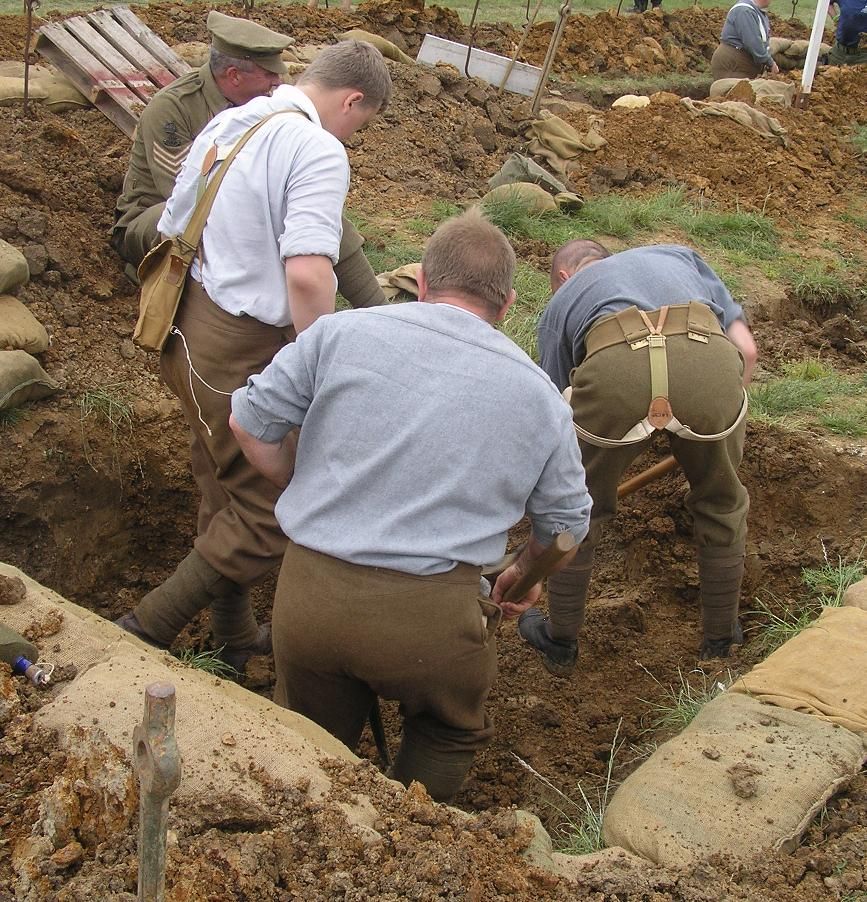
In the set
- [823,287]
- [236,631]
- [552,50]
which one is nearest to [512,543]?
[236,631]

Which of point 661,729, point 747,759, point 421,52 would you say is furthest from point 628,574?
point 421,52

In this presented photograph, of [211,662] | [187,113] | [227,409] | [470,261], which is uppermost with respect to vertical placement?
[470,261]

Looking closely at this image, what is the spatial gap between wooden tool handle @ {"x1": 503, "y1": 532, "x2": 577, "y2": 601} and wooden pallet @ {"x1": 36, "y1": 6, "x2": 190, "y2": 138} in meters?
4.63

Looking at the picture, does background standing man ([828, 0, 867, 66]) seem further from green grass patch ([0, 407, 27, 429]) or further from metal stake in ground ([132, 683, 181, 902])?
metal stake in ground ([132, 683, 181, 902])

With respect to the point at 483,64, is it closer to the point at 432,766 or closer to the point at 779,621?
the point at 779,621

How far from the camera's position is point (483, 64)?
10945 millimetres

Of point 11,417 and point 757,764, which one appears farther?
point 11,417

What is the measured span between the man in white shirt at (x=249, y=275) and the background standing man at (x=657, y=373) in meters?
0.91

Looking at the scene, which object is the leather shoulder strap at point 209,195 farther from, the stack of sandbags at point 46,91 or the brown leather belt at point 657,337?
the stack of sandbags at point 46,91

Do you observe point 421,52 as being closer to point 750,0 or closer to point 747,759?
point 750,0

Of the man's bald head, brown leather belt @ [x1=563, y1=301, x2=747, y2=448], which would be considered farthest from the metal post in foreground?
brown leather belt @ [x1=563, y1=301, x2=747, y2=448]

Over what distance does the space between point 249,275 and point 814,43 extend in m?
9.17

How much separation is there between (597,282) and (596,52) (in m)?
12.0

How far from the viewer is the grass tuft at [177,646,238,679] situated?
3.84m
